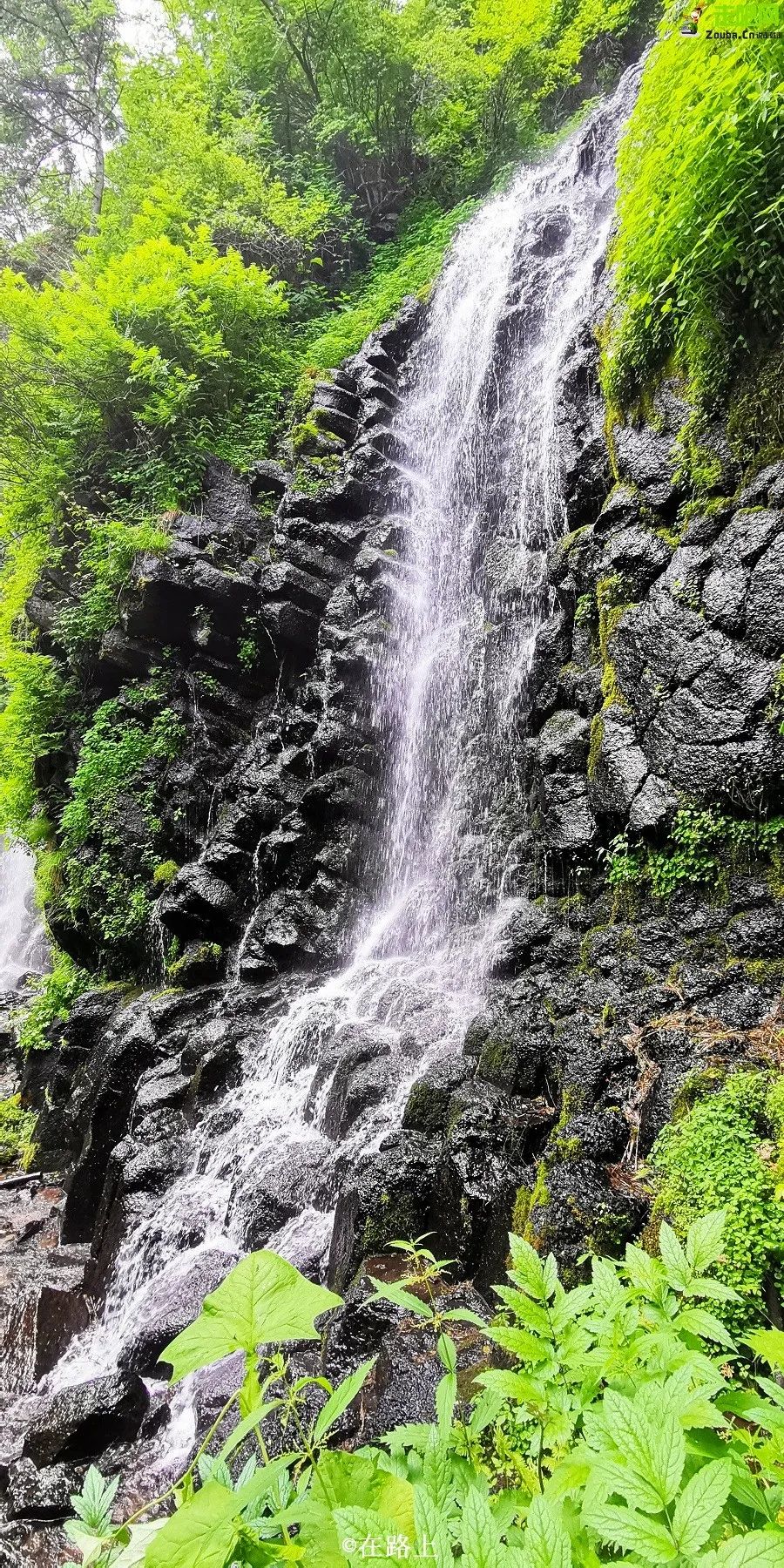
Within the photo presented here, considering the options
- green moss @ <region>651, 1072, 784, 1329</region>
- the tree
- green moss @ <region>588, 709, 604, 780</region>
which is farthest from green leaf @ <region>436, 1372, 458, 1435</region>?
the tree

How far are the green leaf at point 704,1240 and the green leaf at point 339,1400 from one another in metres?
0.62

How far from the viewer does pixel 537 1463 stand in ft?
3.75

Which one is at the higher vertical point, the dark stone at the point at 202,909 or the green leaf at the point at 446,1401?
the green leaf at the point at 446,1401

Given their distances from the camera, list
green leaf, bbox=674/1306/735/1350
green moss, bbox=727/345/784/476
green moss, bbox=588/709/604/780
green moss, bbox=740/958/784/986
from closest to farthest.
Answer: green leaf, bbox=674/1306/735/1350
green moss, bbox=740/958/784/986
green moss, bbox=727/345/784/476
green moss, bbox=588/709/604/780

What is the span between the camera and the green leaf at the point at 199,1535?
708mm

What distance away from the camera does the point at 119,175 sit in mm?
17594

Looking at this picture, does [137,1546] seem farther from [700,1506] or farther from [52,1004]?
[52,1004]

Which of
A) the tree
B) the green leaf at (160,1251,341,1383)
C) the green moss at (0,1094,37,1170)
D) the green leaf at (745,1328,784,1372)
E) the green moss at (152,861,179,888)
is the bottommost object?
the green moss at (0,1094,37,1170)

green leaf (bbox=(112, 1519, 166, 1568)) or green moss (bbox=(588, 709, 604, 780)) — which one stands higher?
green moss (bbox=(588, 709, 604, 780))

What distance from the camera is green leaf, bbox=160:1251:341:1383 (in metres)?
0.84

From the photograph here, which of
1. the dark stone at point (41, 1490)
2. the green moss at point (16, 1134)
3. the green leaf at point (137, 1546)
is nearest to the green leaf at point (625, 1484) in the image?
the green leaf at point (137, 1546)

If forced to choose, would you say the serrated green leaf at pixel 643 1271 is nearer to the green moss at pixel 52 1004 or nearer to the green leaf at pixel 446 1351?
the green leaf at pixel 446 1351

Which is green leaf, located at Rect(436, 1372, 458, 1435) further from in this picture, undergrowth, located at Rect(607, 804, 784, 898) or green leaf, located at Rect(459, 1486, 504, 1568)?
undergrowth, located at Rect(607, 804, 784, 898)

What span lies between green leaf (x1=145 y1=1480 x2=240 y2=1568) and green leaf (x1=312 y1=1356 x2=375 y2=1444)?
Result: 0.16m
